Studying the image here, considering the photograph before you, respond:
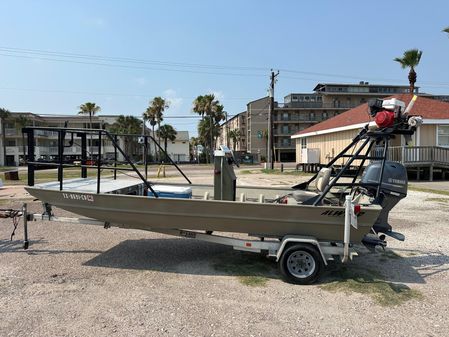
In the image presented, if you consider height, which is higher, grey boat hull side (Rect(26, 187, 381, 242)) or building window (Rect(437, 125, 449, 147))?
building window (Rect(437, 125, 449, 147))

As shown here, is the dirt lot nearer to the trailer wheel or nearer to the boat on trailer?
the trailer wheel

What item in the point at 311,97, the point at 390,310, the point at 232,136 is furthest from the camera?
the point at 232,136

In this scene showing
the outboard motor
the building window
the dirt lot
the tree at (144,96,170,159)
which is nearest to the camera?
the dirt lot

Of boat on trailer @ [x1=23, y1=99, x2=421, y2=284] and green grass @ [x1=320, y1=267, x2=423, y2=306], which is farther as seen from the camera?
boat on trailer @ [x1=23, y1=99, x2=421, y2=284]

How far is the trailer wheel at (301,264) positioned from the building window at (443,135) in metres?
20.7

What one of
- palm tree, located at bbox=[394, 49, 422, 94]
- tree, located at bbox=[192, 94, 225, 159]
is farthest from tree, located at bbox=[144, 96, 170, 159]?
palm tree, located at bbox=[394, 49, 422, 94]

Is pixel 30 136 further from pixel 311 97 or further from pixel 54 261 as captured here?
pixel 311 97

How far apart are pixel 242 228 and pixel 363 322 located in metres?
1.81

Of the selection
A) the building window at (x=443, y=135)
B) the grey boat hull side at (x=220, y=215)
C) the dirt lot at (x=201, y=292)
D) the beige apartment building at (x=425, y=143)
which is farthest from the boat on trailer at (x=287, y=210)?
the building window at (x=443, y=135)

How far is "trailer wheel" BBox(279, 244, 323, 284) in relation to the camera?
4.71 metres

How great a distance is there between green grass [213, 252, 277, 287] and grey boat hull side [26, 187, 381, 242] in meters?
0.63

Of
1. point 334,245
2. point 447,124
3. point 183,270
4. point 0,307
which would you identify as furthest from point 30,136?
point 447,124

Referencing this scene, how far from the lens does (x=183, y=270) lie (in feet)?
17.3

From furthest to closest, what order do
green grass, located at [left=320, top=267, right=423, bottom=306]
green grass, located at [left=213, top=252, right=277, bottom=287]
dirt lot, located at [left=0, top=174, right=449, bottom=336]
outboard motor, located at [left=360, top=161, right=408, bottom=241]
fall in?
outboard motor, located at [left=360, top=161, right=408, bottom=241]
green grass, located at [left=213, top=252, right=277, bottom=287]
green grass, located at [left=320, top=267, right=423, bottom=306]
dirt lot, located at [left=0, top=174, right=449, bottom=336]
